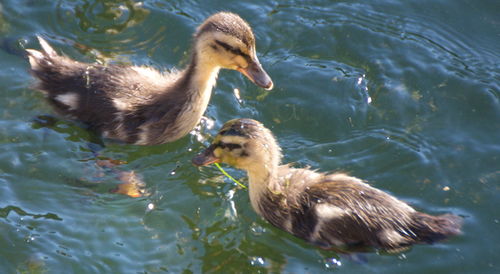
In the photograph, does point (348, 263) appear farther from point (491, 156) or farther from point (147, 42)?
point (147, 42)

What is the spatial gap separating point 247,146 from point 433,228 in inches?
52.5

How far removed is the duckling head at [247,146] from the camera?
4453 millimetres

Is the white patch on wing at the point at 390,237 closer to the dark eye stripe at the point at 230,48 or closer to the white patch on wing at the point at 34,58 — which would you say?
the dark eye stripe at the point at 230,48

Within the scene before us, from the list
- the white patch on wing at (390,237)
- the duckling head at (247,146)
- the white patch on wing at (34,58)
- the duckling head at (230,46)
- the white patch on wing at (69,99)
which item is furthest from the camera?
the white patch on wing at (34,58)

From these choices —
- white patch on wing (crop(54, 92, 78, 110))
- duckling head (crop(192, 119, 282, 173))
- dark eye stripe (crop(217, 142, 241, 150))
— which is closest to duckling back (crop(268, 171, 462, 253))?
duckling head (crop(192, 119, 282, 173))

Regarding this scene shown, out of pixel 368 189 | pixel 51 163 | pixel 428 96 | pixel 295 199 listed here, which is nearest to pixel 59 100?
pixel 51 163

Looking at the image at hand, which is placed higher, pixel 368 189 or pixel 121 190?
pixel 368 189

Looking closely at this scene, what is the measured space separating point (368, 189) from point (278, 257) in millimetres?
751

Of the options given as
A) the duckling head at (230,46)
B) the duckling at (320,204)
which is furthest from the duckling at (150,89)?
the duckling at (320,204)

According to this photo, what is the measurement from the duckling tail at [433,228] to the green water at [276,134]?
0.07 metres

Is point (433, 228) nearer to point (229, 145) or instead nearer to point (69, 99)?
point (229, 145)

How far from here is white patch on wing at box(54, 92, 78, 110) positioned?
495cm

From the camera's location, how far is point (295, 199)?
450 cm

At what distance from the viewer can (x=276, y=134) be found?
525 centimetres
